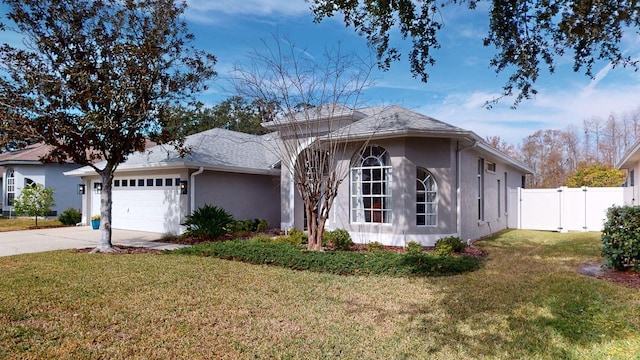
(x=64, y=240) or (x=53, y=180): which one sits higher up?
(x=53, y=180)

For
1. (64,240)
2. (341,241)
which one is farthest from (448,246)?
(64,240)

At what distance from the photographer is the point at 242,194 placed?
16.7 m

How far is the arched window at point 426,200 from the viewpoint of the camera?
11555 mm

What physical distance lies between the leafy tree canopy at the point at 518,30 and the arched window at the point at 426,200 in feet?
15.0

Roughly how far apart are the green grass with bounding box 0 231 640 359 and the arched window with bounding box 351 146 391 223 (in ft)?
13.0

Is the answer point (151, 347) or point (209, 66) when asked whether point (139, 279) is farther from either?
point (209, 66)

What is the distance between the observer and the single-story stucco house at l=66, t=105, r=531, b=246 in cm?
1141

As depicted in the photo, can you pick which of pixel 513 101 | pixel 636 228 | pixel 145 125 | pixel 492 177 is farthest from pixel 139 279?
pixel 492 177

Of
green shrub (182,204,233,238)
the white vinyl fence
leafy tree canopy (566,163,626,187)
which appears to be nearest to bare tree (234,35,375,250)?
green shrub (182,204,233,238)

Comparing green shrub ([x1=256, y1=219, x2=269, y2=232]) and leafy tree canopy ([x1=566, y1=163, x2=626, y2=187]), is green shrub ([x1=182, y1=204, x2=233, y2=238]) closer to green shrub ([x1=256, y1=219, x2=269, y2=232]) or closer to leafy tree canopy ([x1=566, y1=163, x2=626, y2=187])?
green shrub ([x1=256, y1=219, x2=269, y2=232])

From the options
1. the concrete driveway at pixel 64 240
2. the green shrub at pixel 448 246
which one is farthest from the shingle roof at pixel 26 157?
the green shrub at pixel 448 246

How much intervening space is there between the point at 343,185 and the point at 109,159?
280 inches

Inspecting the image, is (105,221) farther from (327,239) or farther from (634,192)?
(634,192)

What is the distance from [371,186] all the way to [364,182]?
0.90 ft
